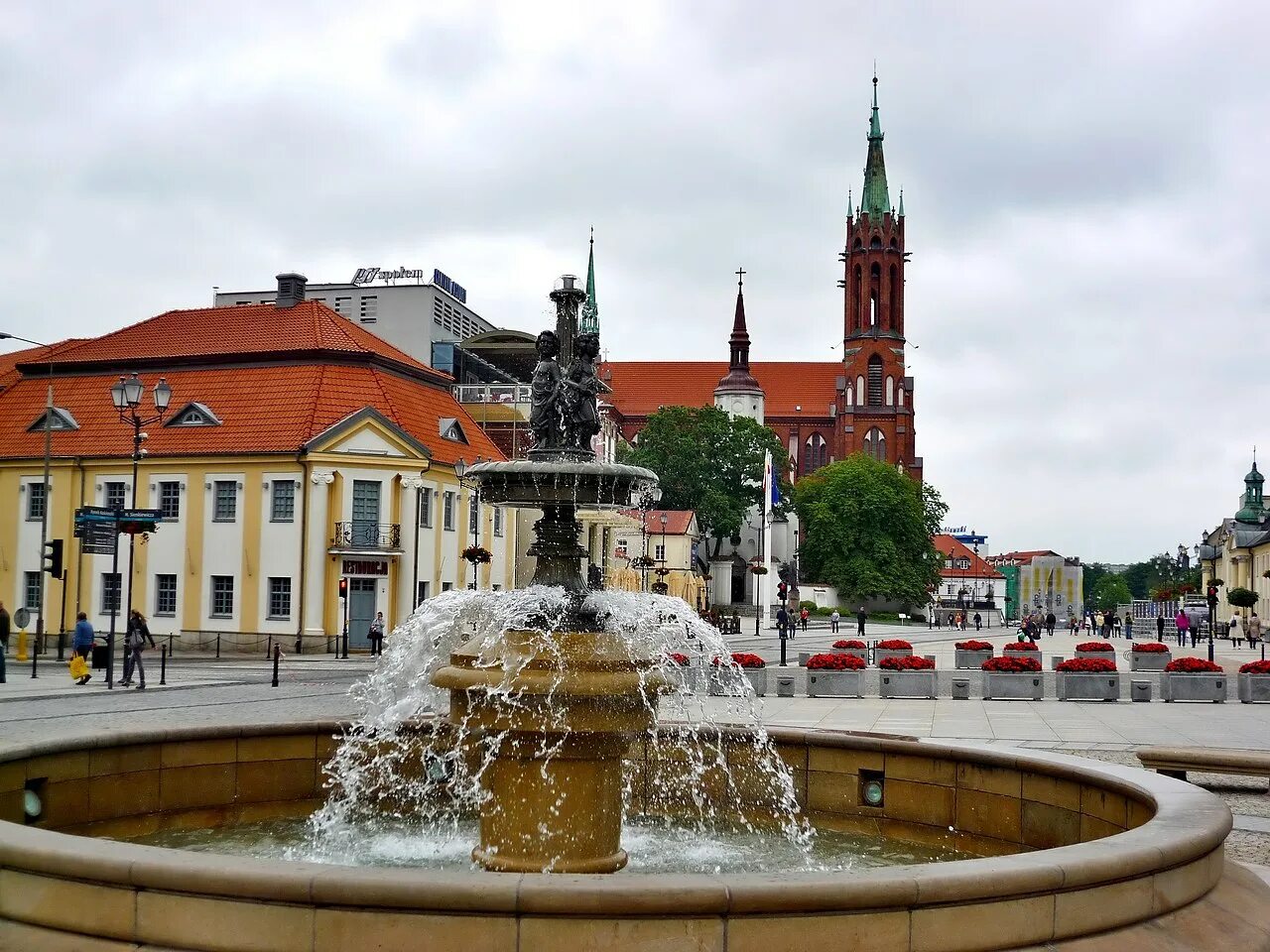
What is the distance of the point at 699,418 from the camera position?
327ft

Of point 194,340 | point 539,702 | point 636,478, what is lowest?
point 539,702

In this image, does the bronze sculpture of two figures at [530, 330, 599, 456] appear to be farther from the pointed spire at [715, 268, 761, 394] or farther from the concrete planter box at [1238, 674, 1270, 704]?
the pointed spire at [715, 268, 761, 394]

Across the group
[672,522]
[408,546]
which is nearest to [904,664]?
[408,546]

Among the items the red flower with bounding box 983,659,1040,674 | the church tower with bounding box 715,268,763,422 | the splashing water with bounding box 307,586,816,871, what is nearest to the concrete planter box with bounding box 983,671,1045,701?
the red flower with bounding box 983,659,1040,674

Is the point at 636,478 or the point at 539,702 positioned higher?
the point at 636,478

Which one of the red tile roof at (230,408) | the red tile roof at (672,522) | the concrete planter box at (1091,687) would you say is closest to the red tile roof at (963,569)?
the red tile roof at (672,522)

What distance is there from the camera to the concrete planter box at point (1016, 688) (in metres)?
28.1

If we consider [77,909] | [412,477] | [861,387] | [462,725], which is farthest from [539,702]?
[861,387]

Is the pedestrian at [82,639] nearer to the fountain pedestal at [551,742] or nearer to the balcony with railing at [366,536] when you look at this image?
the balcony with railing at [366,536]

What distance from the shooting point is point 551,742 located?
903cm

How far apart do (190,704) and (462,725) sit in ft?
51.6

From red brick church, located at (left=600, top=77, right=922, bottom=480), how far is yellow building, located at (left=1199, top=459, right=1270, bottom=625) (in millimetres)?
28326

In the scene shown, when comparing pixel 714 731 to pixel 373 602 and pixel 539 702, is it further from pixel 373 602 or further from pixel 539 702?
pixel 373 602

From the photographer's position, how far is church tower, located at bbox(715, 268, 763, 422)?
130 meters
